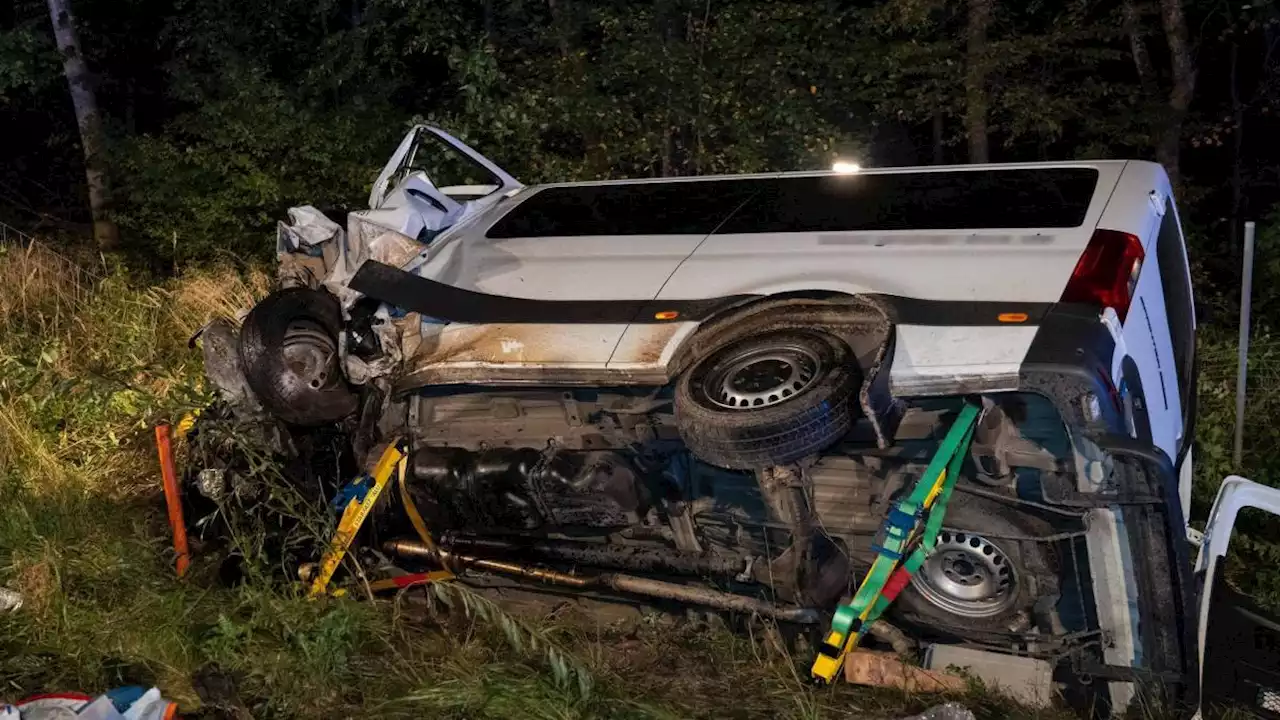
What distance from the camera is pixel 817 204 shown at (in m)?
3.99

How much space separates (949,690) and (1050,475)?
79cm

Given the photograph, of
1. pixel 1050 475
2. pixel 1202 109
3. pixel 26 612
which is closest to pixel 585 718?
pixel 1050 475

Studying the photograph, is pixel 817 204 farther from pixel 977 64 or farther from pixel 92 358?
pixel 92 358

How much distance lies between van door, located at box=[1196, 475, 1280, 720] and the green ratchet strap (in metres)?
0.77

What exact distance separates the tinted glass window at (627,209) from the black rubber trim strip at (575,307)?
0.48m

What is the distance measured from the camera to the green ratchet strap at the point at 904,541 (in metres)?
3.04

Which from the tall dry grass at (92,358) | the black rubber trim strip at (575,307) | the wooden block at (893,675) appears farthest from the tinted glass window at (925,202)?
the tall dry grass at (92,358)

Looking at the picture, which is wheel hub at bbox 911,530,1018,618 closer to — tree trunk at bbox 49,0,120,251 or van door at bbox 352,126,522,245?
van door at bbox 352,126,522,245

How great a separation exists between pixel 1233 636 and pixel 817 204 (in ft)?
6.59

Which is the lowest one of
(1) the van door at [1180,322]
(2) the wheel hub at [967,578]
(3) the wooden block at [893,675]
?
(3) the wooden block at [893,675]

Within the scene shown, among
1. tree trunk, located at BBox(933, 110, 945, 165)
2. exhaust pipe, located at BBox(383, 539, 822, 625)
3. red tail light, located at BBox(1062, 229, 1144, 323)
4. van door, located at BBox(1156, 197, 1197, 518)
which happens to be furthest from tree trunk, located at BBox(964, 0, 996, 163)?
exhaust pipe, located at BBox(383, 539, 822, 625)

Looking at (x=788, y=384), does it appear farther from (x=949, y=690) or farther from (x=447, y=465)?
(x=447, y=465)

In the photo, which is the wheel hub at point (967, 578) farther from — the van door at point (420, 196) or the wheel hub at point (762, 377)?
the van door at point (420, 196)

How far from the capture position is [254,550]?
4305 millimetres
